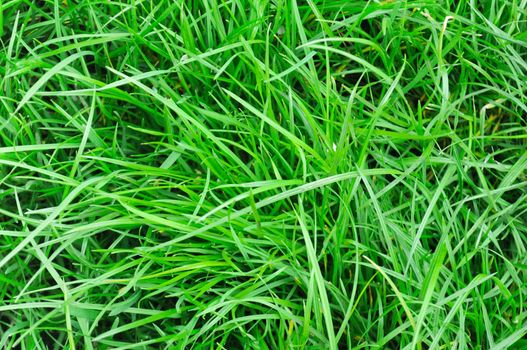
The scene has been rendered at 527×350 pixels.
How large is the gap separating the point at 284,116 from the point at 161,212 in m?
0.33

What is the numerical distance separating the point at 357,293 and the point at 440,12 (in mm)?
658

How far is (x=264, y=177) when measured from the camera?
1.49 m

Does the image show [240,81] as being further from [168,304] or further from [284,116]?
[168,304]

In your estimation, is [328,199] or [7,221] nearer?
[328,199]

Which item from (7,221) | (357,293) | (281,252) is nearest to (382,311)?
(357,293)

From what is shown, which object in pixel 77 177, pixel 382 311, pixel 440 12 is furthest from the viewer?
pixel 440 12

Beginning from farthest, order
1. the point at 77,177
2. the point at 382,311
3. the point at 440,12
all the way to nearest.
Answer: the point at 440,12
the point at 77,177
the point at 382,311

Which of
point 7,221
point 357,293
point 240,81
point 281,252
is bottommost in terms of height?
point 357,293

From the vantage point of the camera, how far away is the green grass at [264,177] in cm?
138

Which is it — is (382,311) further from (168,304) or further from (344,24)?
(344,24)

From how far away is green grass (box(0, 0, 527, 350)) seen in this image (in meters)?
1.38

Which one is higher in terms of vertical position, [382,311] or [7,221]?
[7,221]

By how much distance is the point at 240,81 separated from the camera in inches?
62.0

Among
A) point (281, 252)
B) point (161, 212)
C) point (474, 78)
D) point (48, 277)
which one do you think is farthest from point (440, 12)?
point (48, 277)
